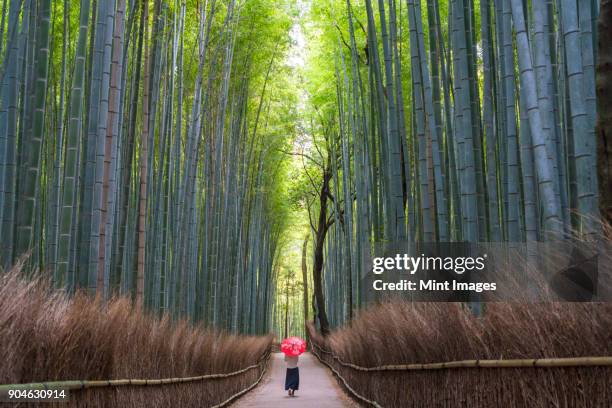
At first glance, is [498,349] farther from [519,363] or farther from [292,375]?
[292,375]

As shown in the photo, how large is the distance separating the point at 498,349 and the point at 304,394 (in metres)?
6.30

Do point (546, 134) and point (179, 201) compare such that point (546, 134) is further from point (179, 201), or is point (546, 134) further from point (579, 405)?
point (179, 201)

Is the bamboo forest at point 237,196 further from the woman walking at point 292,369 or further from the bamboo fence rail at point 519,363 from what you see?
the woman walking at point 292,369

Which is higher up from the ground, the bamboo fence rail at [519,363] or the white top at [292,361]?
the bamboo fence rail at [519,363]

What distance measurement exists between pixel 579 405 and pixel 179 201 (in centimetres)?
506

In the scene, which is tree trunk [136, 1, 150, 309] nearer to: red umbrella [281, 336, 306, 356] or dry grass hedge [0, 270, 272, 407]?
dry grass hedge [0, 270, 272, 407]

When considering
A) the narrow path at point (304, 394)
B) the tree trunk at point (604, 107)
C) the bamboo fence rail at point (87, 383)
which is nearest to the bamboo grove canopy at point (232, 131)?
the tree trunk at point (604, 107)

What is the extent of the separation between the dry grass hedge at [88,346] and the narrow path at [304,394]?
6.58ft

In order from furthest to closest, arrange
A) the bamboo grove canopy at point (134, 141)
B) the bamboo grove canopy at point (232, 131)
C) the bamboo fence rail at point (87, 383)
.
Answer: the bamboo grove canopy at point (134, 141), the bamboo grove canopy at point (232, 131), the bamboo fence rail at point (87, 383)

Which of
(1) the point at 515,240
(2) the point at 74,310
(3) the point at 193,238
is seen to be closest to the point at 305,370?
(3) the point at 193,238

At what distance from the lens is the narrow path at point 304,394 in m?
7.08

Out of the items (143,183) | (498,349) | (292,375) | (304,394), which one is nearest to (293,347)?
(292,375)

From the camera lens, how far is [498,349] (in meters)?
2.71

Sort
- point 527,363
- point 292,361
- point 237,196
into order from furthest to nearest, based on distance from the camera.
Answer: point 237,196 < point 292,361 < point 527,363
